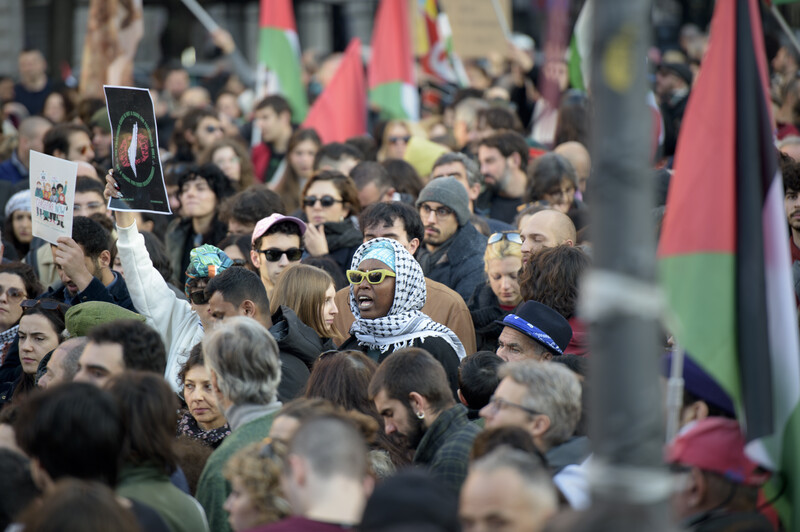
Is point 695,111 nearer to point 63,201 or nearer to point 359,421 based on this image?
point 359,421

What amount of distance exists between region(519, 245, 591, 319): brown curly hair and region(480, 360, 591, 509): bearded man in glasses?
1.45 meters

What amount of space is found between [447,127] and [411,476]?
31.2 feet

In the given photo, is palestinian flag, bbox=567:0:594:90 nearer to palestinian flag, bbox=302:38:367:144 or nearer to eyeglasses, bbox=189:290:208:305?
palestinian flag, bbox=302:38:367:144

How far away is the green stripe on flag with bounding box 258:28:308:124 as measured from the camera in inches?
Answer: 485

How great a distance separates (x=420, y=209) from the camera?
719 centimetres

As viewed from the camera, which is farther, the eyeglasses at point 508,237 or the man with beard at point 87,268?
the eyeglasses at point 508,237

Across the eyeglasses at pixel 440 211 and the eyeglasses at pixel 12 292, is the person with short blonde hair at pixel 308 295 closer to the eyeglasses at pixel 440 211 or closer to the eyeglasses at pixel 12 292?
the eyeglasses at pixel 440 211

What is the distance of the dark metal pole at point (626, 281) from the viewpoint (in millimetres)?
2236

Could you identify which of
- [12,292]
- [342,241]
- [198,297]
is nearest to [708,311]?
[198,297]

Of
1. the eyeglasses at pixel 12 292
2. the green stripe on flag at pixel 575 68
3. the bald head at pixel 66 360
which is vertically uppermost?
the green stripe on flag at pixel 575 68

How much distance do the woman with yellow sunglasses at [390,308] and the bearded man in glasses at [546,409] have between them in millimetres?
1480

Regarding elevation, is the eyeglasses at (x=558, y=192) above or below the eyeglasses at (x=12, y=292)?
above

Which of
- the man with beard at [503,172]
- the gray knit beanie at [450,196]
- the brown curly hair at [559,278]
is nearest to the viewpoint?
the brown curly hair at [559,278]

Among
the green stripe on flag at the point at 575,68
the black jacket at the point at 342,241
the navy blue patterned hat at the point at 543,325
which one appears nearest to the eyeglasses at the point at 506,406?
the navy blue patterned hat at the point at 543,325
